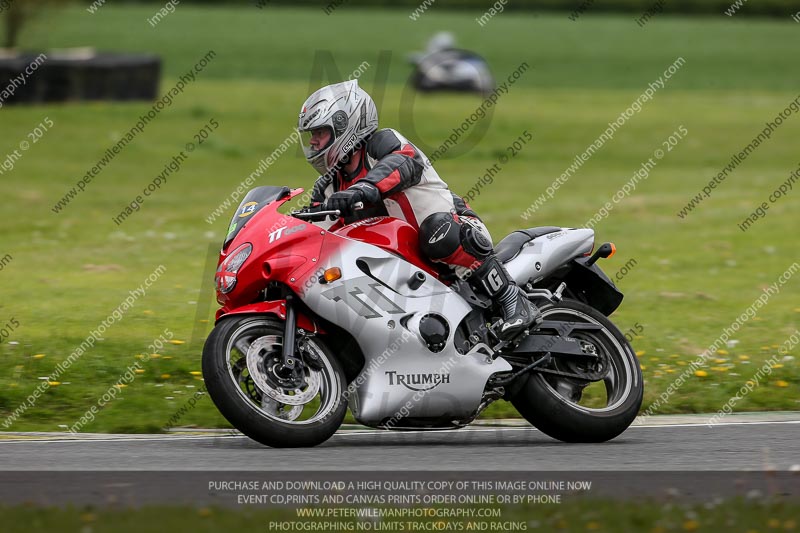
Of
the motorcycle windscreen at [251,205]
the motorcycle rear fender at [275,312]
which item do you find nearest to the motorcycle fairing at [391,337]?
the motorcycle rear fender at [275,312]

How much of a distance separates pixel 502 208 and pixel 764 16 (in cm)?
5113

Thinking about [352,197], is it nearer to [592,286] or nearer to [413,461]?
[413,461]

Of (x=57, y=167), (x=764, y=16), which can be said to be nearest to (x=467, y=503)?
(x=57, y=167)

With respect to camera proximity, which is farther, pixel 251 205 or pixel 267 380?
pixel 251 205

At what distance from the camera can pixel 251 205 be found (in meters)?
8.09

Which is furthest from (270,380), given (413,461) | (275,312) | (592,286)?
(592,286)

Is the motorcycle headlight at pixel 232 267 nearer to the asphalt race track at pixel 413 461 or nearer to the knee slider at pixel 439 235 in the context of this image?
the asphalt race track at pixel 413 461

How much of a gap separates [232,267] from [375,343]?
3.03 ft

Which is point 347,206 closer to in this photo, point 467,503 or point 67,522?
point 467,503

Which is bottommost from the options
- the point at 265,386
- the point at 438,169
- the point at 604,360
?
the point at 438,169

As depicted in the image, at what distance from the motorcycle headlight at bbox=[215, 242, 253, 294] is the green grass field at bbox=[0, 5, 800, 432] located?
3.05 feet

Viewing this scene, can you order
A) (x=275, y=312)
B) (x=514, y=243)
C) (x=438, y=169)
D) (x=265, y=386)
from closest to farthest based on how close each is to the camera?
(x=265, y=386) → (x=275, y=312) → (x=514, y=243) → (x=438, y=169)

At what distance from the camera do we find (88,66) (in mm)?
31141

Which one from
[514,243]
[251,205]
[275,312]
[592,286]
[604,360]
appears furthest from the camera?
[592,286]
